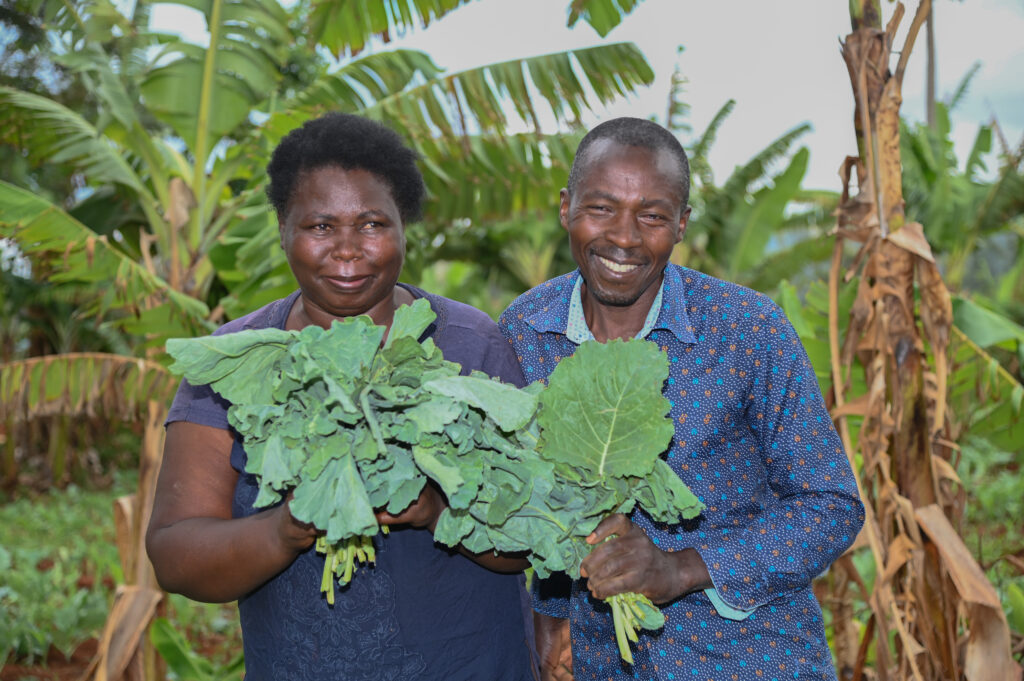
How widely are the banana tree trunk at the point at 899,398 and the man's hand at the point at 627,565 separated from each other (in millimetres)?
1281

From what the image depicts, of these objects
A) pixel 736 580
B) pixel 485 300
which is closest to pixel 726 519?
pixel 736 580


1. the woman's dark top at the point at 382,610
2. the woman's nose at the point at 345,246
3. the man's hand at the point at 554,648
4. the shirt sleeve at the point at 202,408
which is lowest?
the man's hand at the point at 554,648

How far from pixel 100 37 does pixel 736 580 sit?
3666 millimetres

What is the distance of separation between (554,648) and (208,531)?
102cm

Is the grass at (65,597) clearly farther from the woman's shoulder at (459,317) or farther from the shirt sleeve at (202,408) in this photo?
the woman's shoulder at (459,317)

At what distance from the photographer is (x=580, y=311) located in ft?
6.46

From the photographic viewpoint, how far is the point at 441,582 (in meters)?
1.72

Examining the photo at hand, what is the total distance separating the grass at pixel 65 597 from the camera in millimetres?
4961

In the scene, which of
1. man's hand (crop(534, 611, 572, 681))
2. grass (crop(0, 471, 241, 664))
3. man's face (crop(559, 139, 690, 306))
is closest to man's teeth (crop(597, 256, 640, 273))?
man's face (crop(559, 139, 690, 306))

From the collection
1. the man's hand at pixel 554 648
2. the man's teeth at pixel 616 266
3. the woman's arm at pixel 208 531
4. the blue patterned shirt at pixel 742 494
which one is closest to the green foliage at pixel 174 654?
the man's hand at pixel 554 648

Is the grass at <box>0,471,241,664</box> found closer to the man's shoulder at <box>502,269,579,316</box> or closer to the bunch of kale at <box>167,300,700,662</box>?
the man's shoulder at <box>502,269,579,316</box>

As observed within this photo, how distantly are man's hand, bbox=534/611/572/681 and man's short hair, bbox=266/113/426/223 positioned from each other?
1100 mm

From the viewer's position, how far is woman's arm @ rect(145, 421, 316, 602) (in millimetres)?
1481

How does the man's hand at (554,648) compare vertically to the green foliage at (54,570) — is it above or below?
above
